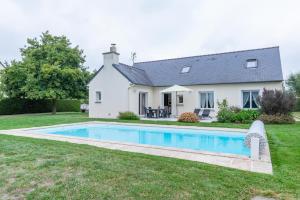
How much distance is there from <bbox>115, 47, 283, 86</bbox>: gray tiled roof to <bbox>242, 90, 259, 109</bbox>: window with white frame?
39.8 inches

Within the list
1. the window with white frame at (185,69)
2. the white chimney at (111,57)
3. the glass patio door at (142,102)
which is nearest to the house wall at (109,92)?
the white chimney at (111,57)

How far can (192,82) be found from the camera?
20.9 metres

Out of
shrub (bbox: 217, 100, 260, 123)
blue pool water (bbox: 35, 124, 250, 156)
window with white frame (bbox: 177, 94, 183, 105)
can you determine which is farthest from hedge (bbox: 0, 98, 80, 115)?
shrub (bbox: 217, 100, 260, 123)

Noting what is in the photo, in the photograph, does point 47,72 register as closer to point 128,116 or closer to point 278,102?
point 128,116

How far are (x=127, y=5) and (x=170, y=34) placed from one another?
9432 millimetres

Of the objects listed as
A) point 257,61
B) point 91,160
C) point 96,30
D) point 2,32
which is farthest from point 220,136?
point 2,32

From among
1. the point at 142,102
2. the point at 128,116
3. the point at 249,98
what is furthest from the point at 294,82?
the point at 128,116

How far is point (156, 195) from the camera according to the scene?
385 cm

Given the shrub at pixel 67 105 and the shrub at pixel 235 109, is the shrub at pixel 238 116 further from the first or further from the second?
the shrub at pixel 67 105

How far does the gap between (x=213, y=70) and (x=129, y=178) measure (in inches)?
711

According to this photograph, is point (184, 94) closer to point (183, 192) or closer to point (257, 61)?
point (257, 61)

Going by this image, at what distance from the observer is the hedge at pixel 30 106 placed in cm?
2481

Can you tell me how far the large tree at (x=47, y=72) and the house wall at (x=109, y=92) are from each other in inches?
117

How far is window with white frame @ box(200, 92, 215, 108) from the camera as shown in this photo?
799 inches
